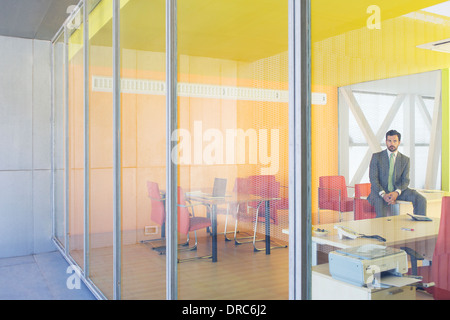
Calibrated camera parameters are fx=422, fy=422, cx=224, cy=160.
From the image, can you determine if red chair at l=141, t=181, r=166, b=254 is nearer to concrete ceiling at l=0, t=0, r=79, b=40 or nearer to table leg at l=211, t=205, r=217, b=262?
table leg at l=211, t=205, r=217, b=262

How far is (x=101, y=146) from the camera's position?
4.44 m

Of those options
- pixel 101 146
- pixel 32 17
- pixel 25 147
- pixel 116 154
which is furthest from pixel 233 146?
pixel 25 147

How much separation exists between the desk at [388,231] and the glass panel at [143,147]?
1.82m

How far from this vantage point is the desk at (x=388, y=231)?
45.8 inches

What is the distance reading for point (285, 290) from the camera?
184cm

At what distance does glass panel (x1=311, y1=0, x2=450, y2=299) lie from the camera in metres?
1.16

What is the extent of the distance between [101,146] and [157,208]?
1.51 meters

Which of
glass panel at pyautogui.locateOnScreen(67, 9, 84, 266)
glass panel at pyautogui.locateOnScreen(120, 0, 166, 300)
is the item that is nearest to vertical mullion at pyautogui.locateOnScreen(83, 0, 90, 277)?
glass panel at pyautogui.locateOnScreen(67, 9, 84, 266)

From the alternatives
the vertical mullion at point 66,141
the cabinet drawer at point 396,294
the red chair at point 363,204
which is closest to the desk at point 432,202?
the red chair at point 363,204

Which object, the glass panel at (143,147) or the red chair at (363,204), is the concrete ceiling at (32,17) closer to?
the glass panel at (143,147)
